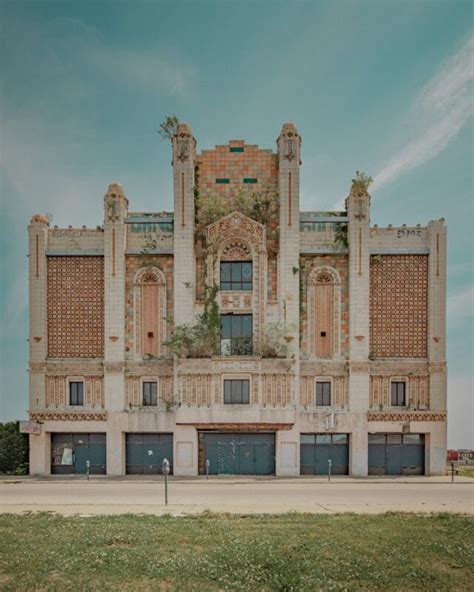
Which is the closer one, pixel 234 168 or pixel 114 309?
pixel 114 309

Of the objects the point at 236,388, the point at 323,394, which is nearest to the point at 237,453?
the point at 236,388

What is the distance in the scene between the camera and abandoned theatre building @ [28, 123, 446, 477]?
109ft

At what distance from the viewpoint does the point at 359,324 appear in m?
33.6

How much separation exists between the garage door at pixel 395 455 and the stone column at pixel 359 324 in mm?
997

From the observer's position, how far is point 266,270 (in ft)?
111

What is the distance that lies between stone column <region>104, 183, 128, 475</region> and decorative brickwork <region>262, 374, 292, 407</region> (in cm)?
896

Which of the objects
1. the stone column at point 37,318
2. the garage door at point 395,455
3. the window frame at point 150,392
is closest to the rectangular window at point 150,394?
the window frame at point 150,392

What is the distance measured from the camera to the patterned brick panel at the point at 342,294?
112 ft

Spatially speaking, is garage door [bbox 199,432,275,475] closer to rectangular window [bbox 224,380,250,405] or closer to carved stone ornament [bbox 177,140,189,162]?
rectangular window [bbox 224,380,250,405]

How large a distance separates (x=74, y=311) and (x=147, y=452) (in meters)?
10.1

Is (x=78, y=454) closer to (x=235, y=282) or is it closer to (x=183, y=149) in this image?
(x=235, y=282)

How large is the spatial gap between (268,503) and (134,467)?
13.2 meters

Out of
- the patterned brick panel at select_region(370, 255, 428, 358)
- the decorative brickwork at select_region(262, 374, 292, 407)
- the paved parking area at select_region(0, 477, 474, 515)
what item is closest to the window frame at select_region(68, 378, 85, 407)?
the paved parking area at select_region(0, 477, 474, 515)

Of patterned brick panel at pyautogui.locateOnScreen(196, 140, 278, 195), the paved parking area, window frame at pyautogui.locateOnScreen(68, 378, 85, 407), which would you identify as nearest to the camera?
the paved parking area
